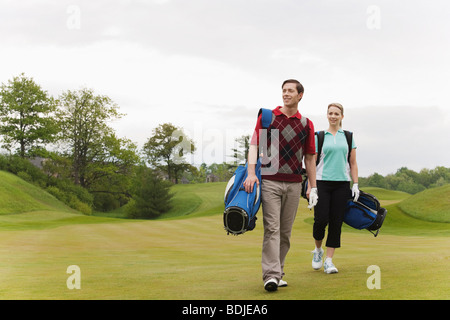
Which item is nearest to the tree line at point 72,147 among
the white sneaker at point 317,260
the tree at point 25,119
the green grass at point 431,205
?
the tree at point 25,119

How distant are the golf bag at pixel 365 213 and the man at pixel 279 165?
176 cm

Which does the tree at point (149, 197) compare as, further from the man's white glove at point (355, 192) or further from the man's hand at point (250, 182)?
the man's hand at point (250, 182)

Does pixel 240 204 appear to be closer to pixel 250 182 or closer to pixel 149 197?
pixel 250 182

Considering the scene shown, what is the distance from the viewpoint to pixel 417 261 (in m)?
7.87

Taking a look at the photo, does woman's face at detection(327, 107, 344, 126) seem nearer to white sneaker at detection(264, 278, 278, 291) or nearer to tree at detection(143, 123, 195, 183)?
white sneaker at detection(264, 278, 278, 291)

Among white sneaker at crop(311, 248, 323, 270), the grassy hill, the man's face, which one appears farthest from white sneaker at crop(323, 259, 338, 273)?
the grassy hill

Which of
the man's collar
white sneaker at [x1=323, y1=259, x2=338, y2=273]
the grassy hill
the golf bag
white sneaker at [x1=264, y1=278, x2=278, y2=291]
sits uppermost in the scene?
the man's collar

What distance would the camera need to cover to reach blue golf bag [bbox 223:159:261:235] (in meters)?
5.59

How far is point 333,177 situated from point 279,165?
1.35 metres

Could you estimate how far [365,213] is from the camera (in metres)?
7.55

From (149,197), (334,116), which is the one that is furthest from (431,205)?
(149,197)

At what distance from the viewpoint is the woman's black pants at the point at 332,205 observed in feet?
23.3
